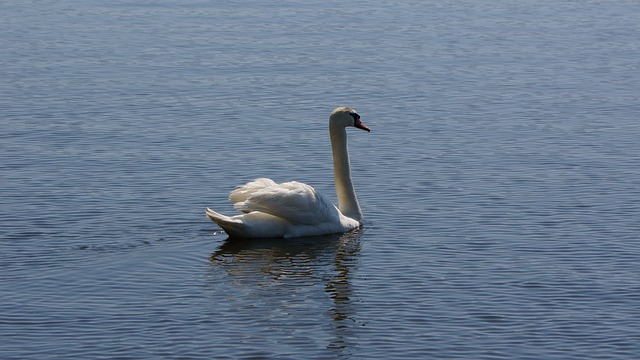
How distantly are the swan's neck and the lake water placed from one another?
0.35 m

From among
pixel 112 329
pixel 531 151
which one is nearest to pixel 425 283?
pixel 112 329

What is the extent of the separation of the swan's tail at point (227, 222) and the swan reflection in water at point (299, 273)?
16 cm

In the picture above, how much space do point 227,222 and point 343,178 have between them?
84.5 inches

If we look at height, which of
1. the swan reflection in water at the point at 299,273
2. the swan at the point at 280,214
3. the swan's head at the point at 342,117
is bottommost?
the swan reflection in water at the point at 299,273

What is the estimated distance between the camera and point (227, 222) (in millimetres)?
14773

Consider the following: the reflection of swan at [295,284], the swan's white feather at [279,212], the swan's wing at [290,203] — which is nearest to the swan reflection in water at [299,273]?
the reflection of swan at [295,284]

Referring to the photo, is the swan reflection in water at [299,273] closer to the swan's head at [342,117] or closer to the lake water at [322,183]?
the lake water at [322,183]

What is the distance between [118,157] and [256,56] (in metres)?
8.37

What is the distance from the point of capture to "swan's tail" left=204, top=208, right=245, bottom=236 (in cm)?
1466

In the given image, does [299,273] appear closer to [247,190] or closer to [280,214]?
[280,214]

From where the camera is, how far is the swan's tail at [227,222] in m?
14.7

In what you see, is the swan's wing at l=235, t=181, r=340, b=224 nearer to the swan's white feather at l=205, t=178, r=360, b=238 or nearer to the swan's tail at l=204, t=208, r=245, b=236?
the swan's white feather at l=205, t=178, r=360, b=238

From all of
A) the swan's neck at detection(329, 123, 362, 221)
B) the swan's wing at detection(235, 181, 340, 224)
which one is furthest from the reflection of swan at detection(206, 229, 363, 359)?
the swan's neck at detection(329, 123, 362, 221)

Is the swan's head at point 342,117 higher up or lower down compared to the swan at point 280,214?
higher up
